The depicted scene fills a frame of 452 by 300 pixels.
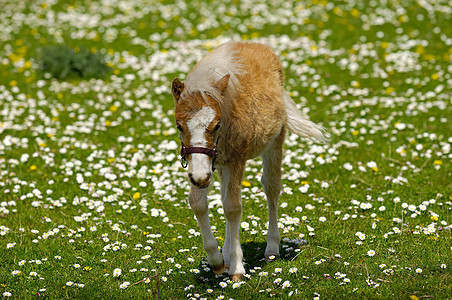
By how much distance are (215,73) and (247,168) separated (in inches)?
163

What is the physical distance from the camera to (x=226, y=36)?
1673 centimetres

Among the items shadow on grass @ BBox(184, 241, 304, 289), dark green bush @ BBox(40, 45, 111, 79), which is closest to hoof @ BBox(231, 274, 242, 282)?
shadow on grass @ BBox(184, 241, 304, 289)

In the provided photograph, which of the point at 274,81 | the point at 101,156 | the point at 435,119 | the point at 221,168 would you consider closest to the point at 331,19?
the point at 435,119

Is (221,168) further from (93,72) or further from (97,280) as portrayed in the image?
(93,72)

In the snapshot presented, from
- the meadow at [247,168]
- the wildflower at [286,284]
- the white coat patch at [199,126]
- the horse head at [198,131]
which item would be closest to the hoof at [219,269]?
the meadow at [247,168]

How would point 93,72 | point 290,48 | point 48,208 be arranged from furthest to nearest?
point 290,48 < point 93,72 < point 48,208

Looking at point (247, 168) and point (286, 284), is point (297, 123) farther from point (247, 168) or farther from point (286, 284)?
point (247, 168)

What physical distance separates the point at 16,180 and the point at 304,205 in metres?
4.84

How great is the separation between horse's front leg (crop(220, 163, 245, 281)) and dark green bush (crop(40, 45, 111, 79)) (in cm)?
934

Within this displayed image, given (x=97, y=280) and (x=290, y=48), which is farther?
→ (x=290, y=48)

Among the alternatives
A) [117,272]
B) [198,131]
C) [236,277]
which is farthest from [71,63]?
[198,131]

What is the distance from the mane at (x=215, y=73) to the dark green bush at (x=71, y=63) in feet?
28.7

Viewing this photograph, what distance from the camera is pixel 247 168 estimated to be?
9.58 m

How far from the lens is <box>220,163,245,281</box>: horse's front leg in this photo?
595cm
